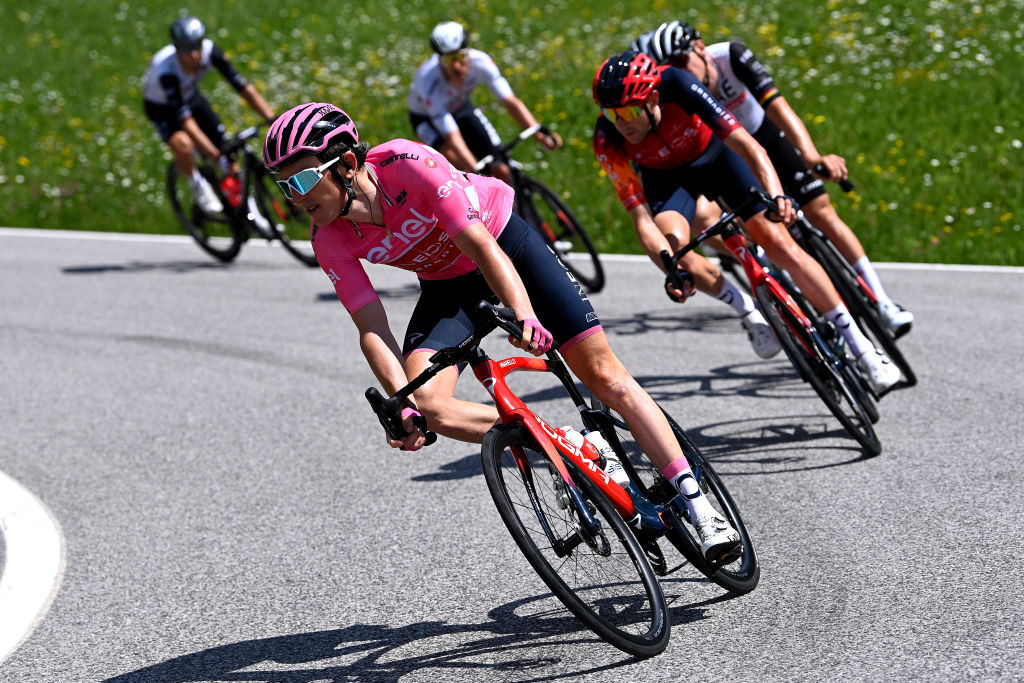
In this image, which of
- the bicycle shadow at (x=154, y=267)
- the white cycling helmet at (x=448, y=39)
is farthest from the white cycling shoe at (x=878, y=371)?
the bicycle shadow at (x=154, y=267)

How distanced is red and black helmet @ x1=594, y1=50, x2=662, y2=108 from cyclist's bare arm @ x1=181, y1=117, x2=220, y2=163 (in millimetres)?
7360

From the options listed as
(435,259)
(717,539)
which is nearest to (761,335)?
(717,539)

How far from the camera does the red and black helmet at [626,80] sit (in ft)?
20.7

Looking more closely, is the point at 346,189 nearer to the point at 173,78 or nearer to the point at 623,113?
the point at 623,113

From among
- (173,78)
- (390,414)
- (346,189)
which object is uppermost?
(346,189)

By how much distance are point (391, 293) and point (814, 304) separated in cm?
552

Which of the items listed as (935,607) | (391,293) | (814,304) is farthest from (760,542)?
(391,293)

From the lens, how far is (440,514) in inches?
239

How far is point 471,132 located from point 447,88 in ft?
1.67

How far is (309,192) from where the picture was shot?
4.35m

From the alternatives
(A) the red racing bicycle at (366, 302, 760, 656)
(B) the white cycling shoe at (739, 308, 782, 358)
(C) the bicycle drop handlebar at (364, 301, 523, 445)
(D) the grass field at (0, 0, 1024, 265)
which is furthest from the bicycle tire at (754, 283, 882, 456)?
(D) the grass field at (0, 0, 1024, 265)

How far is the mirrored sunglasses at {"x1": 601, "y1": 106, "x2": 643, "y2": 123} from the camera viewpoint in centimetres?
643

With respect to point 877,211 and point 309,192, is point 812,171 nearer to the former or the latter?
point 309,192

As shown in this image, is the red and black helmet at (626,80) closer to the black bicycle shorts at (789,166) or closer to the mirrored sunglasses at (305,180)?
the black bicycle shorts at (789,166)
